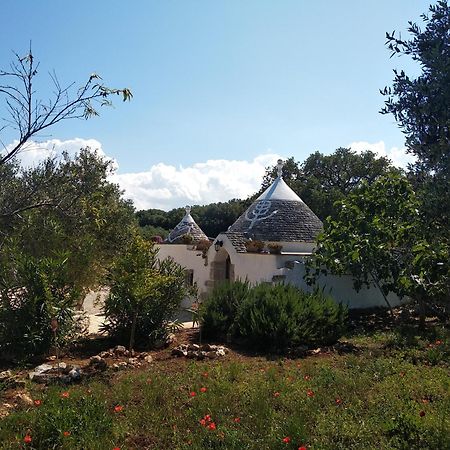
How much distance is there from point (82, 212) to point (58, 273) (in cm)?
299

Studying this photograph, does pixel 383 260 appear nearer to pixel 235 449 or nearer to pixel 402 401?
pixel 402 401

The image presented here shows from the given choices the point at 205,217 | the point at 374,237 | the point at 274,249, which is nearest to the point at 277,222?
the point at 274,249

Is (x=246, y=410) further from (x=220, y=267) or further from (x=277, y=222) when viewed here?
(x=220, y=267)

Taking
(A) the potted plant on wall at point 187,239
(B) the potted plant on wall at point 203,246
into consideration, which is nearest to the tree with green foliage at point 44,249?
(B) the potted plant on wall at point 203,246

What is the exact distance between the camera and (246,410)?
5062mm

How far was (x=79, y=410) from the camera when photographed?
4.73 metres

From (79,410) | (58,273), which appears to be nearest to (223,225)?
(58,273)

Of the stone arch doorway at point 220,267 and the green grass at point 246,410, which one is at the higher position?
the stone arch doorway at point 220,267

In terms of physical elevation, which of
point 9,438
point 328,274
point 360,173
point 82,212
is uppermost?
point 360,173

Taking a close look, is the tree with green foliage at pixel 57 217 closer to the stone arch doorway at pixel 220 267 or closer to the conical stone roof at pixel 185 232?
the stone arch doorway at pixel 220 267

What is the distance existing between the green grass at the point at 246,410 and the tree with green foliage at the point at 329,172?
1091 inches

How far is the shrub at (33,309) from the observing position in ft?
23.9

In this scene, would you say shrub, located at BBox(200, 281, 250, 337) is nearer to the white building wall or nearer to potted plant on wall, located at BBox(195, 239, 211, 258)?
the white building wall

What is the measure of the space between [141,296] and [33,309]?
172 centimetres
